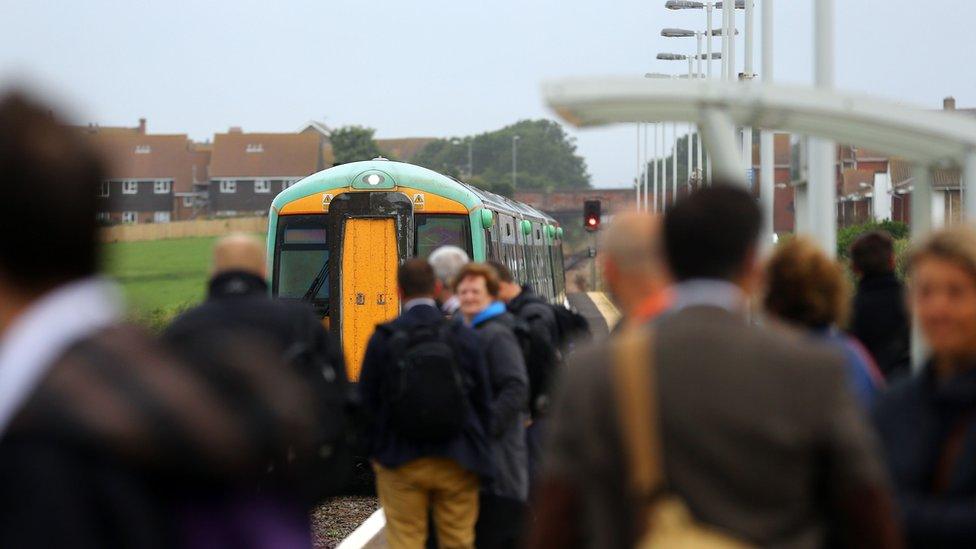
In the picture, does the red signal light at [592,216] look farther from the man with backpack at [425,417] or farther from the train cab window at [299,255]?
the man with backpack at [425,417]

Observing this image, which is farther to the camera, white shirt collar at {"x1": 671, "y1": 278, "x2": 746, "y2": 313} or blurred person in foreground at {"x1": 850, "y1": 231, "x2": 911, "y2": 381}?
blurred person in foreground at {"x1": 850, "y1": 231, "x2": 911, "y2": 381}

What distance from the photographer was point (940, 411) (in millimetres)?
3697

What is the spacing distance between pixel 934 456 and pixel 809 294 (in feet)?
3.31

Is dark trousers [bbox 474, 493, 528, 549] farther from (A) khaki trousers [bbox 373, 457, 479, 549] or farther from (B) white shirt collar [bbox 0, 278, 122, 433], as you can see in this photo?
(B) white shirt collar [bbox 0, 278, 122, 433]

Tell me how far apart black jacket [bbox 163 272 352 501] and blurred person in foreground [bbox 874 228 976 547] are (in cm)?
198

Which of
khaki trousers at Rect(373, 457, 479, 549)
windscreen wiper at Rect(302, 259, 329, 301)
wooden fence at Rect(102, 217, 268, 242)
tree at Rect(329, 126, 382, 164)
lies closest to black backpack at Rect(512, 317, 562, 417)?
khaki trousers at Rect(373, 457, 479, 549)

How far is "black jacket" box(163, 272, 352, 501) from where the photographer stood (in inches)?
201

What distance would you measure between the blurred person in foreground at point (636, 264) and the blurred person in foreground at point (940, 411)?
68cm

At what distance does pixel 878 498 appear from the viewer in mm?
3111

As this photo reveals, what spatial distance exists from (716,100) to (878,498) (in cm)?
208

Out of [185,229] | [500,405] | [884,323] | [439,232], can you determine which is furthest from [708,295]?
[185,229]

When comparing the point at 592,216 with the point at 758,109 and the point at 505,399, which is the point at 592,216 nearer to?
the point at 505,399

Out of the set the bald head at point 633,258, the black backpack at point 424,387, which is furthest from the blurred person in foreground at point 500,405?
the bald head at point 633,258

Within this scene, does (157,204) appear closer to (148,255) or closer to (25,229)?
(148,255)
